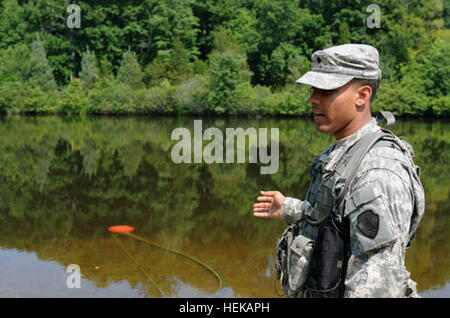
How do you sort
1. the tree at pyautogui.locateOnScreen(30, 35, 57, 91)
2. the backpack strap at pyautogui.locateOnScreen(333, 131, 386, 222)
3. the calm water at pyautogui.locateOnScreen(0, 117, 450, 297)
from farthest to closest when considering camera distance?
the tree at pyautogui.locateOnScreen(30, 35, 57, 91) → the calm water at pyautogui.locateOnScreen(0, 117, 450, 297) → the backpack strap at pyautogui.locateOnScreen(333, 131, 386, 222)

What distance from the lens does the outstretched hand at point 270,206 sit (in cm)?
→ 248

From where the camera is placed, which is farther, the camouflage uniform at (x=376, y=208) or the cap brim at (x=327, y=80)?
the cap brim at (x=327, y=80)

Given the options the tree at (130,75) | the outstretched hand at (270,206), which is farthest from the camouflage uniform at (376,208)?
the tree at (130,75)

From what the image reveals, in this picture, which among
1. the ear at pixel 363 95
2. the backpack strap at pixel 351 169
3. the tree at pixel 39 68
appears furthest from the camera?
the tree at pixel 39 68

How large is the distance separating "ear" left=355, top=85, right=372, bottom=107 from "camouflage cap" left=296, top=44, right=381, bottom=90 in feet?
0.17

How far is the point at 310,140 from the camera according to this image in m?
21.0

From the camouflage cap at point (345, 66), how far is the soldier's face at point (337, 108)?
0.05m

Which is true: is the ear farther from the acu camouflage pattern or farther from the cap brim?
the acu camouflage pattern

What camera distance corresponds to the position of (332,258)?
2.13 meters

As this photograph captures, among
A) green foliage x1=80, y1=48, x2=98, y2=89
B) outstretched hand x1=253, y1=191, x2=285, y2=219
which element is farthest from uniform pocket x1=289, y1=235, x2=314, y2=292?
green foliage x1=80, y1=48, x2=98, y2=89

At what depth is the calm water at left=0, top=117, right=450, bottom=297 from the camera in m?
6.21

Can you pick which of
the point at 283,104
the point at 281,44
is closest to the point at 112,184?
the point at 283,104

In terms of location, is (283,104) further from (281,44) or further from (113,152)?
(113,152)

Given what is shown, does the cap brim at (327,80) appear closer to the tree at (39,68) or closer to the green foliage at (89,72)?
the green foliage at (89,72)
